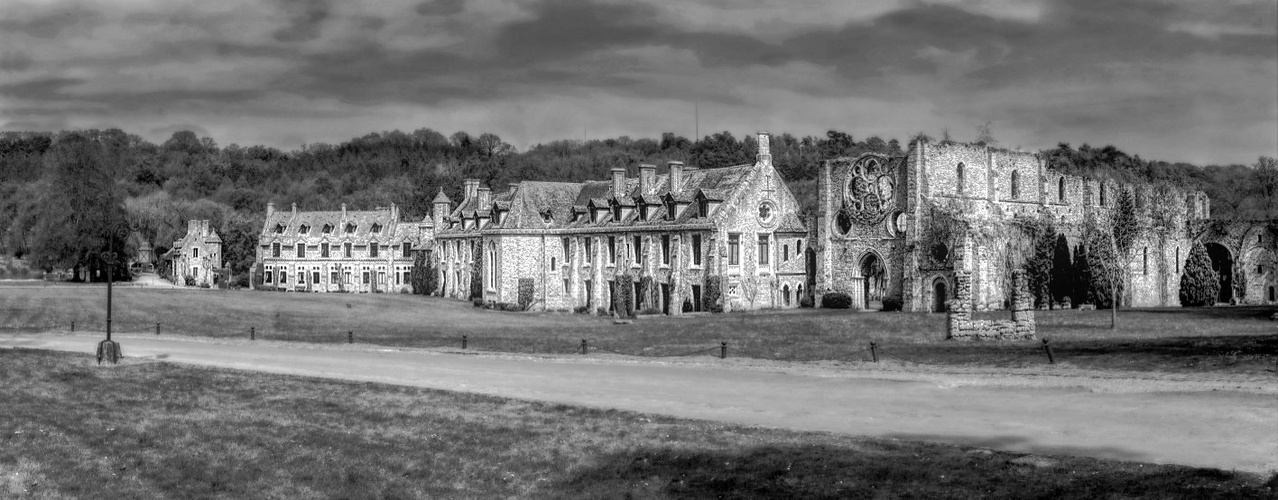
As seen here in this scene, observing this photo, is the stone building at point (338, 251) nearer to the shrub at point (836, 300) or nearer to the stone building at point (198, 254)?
the stone building at point (198, 254)

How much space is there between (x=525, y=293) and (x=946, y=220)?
28.4 metres

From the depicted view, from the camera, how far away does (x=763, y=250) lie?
65.3 m

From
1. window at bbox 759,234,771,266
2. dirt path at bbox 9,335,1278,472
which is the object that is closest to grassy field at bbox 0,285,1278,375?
dirt path at bbox 9,335,1278,472

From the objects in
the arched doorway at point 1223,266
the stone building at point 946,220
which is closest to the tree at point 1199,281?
the stone building at point 946,220

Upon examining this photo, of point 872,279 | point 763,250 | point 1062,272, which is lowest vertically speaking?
point 872,279

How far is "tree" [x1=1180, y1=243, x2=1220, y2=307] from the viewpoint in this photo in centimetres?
7019

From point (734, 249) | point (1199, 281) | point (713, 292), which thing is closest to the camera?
point (713, 292)

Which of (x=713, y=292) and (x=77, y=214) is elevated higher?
(x=77, y=214)

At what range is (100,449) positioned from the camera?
63.3 feet

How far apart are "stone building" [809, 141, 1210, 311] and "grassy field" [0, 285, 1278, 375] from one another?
14.5 feet

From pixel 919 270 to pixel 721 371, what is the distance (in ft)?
100

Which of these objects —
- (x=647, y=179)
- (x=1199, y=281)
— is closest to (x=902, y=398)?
(x=647, y=179)

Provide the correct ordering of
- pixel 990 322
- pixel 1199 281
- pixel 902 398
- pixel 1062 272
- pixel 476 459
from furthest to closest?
pixel 1199 281, pixel 1062 272, pixel 990 322, pixel 902 398, pixel 476 459

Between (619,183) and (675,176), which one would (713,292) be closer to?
(675,176)
